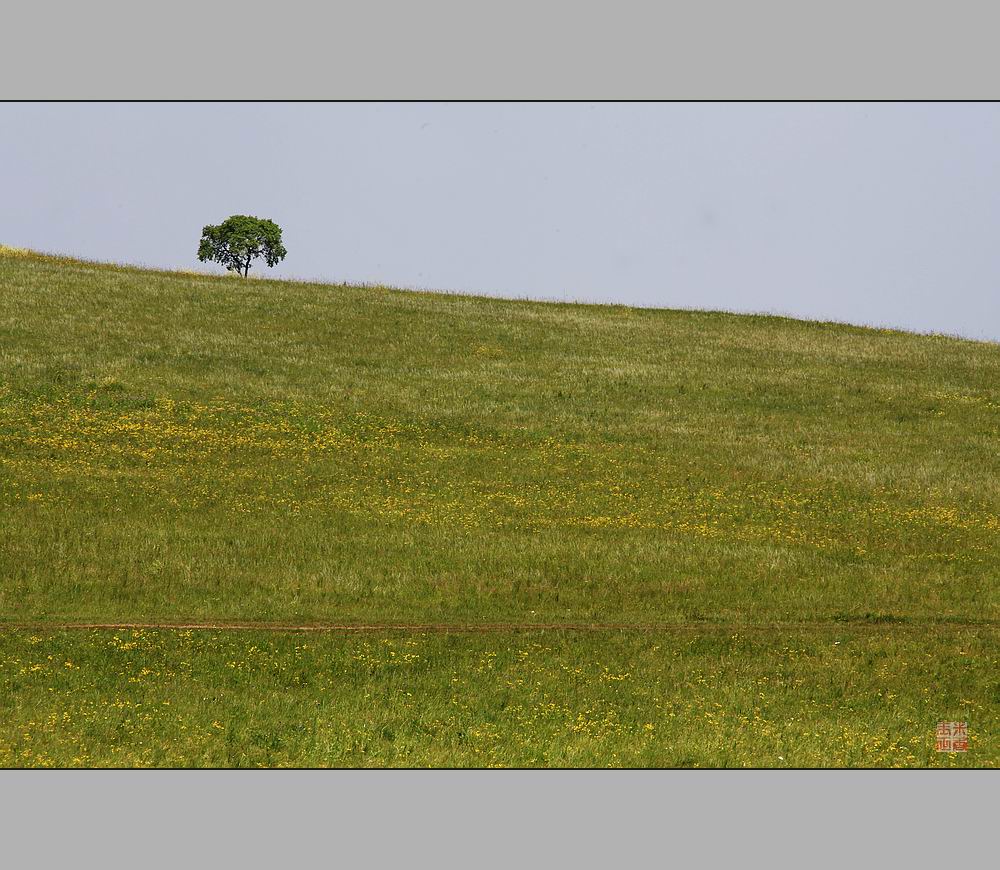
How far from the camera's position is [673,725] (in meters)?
18.5

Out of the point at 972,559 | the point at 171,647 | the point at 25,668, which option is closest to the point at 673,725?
the point at 171,647

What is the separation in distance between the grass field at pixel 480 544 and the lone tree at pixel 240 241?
5756 cm

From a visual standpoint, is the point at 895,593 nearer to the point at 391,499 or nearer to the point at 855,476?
the point at 855,476

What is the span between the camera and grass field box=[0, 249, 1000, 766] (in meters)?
18.4

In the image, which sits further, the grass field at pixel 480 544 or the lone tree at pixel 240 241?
the lone tree at pixel 240 241

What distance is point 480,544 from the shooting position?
92.7ft

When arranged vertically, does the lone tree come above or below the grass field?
above

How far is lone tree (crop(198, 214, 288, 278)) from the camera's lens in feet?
361

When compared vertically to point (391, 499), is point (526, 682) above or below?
below

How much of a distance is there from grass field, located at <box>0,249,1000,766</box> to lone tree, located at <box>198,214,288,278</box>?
189ft

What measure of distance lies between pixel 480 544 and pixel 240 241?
289 feet

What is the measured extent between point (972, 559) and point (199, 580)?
61.0ft

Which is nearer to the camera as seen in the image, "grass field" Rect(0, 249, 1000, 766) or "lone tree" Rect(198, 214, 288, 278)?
"grass field" Rect(0, 249, 1000, 766)

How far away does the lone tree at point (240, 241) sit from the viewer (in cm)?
11012
